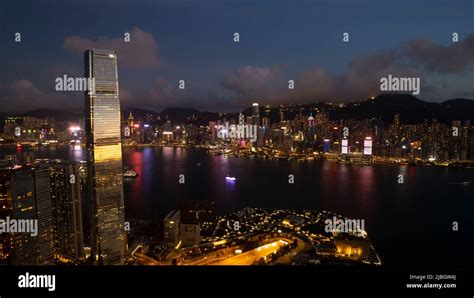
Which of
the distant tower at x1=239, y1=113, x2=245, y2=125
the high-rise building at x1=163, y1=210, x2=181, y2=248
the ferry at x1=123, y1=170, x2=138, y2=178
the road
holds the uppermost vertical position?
the distant tower at x1=239, y1=113, x2=245, y2=125

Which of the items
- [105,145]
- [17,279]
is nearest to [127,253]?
[105,145]

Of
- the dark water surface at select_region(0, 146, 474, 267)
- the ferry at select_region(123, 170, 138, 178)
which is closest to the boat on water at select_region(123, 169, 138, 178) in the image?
the ferry at select_region(123, 170, 138, 178)

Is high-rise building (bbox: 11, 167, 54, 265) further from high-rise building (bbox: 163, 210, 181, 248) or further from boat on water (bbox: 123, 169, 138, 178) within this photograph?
boat on water (bbox: 123, 169, 138, 178)

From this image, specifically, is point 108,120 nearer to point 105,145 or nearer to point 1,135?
point 105,145

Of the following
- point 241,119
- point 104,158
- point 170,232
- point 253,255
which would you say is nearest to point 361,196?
point 253,255

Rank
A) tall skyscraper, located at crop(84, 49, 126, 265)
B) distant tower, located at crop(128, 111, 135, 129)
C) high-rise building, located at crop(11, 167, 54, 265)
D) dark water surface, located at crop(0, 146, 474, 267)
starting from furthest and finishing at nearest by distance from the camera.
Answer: distant tower, located at crop(128, 111, 135, 129) → dark water surface, located at crop(0, 146, 474, 267) → tall skyscraper, located at crop(84, 49, 126, 265) → high-rise building, located at crop(11, 167, 54, 265)

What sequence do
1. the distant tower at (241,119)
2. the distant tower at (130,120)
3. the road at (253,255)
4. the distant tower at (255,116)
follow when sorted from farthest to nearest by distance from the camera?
1. the distant tower at (130,120)
2. the distant tower at (241,119)
3. the distant tower at (255,116)
4. the road at (253,255)

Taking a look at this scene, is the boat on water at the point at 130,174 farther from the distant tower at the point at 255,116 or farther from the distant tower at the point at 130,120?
the distant tower at the point at 130,120

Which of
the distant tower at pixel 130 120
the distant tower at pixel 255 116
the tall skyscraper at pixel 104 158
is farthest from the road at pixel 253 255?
the distant tower at pixel 130 120
